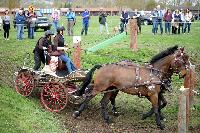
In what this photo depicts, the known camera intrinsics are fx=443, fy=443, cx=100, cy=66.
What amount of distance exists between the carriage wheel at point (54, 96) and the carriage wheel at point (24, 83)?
0.67 meters

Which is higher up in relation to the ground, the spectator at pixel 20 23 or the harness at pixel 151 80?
the spectator at pixel 20 23

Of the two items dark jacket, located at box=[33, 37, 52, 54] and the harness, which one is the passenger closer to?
dark jacket, located at box=[33, 37, 52, 54]

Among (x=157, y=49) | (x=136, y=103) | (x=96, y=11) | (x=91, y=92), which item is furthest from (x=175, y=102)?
(x=96, y=11)

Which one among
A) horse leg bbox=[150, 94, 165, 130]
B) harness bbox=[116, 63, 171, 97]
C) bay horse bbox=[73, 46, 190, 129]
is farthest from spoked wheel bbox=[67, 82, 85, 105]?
horse leg bbox=[150, 94, 165, 130]

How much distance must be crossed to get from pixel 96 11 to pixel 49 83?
240 feet

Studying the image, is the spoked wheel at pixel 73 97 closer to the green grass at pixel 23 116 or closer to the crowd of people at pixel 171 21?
the green grass at pixel 23 116

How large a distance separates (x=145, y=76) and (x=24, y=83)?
389 cm

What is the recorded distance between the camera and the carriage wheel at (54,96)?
12.7 m

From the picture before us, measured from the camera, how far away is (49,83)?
42.2 ft

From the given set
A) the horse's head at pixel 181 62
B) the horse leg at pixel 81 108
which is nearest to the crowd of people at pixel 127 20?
the horse leg at pixel 81 108

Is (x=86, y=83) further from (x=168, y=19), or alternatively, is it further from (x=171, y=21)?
(x=171, y=21)

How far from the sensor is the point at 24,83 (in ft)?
44.7

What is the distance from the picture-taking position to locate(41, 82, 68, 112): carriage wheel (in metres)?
12.7

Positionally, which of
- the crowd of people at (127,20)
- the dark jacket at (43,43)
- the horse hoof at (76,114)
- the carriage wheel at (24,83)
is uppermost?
the crowd of people at (127,20)
